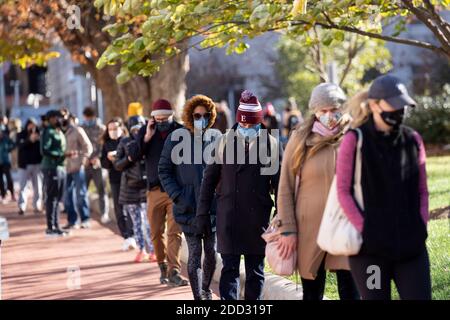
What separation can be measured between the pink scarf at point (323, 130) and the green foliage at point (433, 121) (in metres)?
25.1

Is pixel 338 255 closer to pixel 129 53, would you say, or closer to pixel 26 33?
pixel 129 53

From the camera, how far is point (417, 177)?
5934mm

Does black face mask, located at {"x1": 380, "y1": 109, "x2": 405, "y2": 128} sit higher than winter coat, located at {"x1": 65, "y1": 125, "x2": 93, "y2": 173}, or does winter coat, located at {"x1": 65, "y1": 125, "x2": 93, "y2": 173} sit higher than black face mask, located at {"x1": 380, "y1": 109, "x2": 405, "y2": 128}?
black face mask, located at {"x1": 380, "y1": 109, "x2": 405, "y2": 128}

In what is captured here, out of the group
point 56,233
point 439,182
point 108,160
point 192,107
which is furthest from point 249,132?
point 439,182

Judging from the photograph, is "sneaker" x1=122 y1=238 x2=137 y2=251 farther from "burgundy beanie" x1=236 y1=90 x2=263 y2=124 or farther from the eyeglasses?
"burgundy beanie" x1=236 y1=90 x2=263 y2=124

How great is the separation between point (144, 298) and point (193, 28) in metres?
2.68

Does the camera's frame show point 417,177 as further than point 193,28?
No

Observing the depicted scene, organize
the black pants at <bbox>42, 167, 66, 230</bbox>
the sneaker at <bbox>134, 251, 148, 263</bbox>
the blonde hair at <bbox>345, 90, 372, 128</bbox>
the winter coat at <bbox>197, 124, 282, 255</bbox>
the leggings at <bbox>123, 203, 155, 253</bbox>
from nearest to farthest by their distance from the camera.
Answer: the blonde hair at <bbox>345, 90, 372, 128</bbox>
the winter coat at <bbox>197, 124, 282, 255</bbox>
the sneaker at <bbox>134, 251, 148, 263</bbox>
the leggings at <bbox>123, 203, 155, 253</bbox>
the black pants at <bbox>42, 167, 66, 230</bbox>

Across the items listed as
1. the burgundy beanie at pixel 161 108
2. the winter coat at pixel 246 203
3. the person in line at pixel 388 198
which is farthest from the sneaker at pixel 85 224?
the person in line at pixel 388 198

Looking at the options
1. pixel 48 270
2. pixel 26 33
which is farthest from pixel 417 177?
pixel 26 33

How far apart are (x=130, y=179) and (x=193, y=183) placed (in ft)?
11.9

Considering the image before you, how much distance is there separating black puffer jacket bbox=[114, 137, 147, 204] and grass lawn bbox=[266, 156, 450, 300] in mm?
2660

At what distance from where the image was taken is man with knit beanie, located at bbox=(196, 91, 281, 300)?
25.4 feet

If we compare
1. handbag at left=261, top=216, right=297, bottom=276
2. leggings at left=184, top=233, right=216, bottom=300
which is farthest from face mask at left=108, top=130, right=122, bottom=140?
handbag at left=261, top=216, right=297, bottom=276
